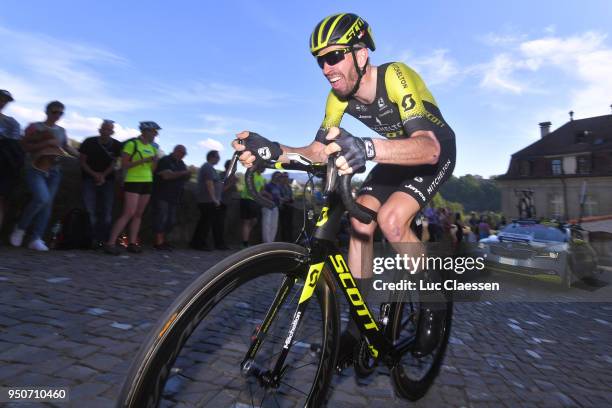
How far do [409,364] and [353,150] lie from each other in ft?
5.67

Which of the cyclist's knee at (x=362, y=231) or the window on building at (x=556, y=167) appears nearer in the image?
the cyclist's knee at (x=362, y=231)

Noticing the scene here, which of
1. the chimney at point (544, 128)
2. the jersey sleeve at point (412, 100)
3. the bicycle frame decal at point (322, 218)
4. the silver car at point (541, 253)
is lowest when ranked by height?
the silver car at point (541, 253)

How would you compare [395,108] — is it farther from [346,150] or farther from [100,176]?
[100,176]

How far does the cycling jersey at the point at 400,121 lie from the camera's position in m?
2.40

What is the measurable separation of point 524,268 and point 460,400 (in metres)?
8.41

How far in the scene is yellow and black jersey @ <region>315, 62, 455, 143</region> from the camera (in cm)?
235

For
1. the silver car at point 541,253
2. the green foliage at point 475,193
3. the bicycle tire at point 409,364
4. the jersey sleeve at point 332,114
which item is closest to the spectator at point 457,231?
the silver car at point 541,253

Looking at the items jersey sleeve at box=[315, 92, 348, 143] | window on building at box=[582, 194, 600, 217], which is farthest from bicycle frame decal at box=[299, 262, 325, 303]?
window on building at box=[582, 194, 600, 217]

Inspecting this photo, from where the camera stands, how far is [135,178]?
7082 millimetres

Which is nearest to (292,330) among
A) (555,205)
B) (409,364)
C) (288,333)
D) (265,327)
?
(288,333)

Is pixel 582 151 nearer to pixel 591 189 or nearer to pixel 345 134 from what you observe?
pixel 591 189

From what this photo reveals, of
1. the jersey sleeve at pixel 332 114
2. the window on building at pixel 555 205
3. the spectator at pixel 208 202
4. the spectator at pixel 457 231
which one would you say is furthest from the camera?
the window on building at pixel 555 205

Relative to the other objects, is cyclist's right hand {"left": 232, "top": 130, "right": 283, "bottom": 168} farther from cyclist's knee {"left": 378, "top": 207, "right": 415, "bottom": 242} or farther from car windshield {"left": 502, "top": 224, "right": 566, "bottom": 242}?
car windshield {"left": 502, "top": 224, "right": 566, "bottom": 242}

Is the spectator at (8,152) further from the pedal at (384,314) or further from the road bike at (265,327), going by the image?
the pedal at (384,314)
